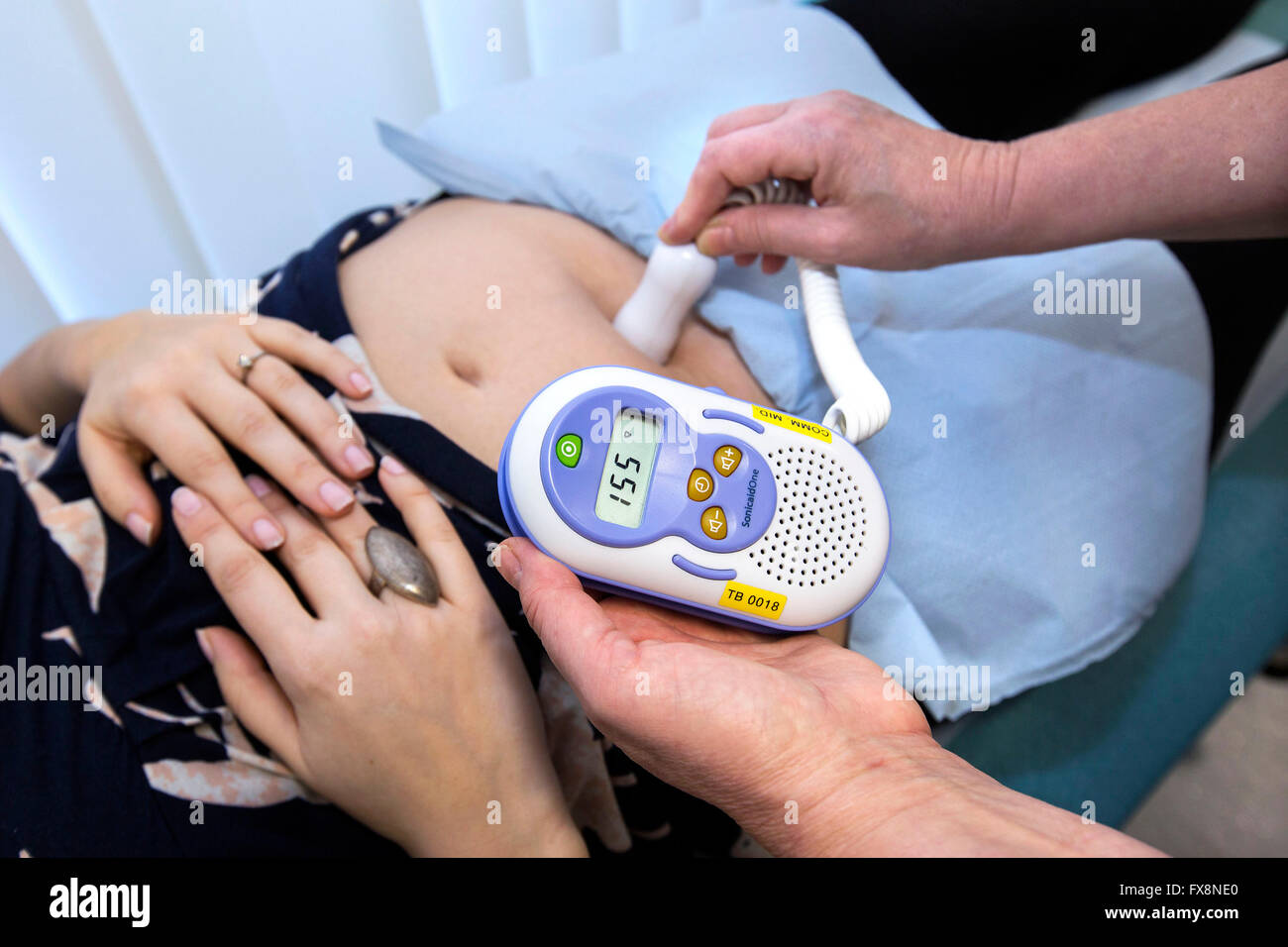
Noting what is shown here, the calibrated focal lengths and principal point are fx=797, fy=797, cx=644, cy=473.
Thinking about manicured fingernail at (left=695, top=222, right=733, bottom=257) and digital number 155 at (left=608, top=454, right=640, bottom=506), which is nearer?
digital number 155 at (left=608, top=454, right=640, bottom=506)

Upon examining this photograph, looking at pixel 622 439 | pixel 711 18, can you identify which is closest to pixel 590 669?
pixel 622 439

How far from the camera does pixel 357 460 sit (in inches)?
26.0

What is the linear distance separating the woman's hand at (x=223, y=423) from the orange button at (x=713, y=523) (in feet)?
0.99

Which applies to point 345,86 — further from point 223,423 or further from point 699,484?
point 699,484

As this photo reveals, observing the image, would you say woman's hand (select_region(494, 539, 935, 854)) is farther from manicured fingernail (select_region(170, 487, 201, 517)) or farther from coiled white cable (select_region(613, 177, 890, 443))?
manicured fingernail (select_region(170, 487, 201, 517))

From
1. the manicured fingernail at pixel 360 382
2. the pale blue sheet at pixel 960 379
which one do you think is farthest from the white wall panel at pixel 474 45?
the manicured fingernail at pixel 360 382

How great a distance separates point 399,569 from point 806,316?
1.34ft

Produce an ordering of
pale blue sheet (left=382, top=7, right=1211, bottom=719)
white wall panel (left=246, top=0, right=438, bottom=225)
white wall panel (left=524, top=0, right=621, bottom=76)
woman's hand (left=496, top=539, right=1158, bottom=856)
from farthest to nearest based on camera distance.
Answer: white wall panel (left=524, top=0, right=621, bottom=76)
white wall panel (left=246, top=0, right=438, bottom=225)
pale blue sheet (left=382, top=7, right=1211, bottom=719)
woman's hand (left=496, top=539, right=1158, bottom=856)

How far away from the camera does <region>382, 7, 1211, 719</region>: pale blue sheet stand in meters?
0.74

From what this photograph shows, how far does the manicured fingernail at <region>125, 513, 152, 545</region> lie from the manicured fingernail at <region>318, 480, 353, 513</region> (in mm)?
153

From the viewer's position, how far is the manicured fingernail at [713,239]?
2.32ft

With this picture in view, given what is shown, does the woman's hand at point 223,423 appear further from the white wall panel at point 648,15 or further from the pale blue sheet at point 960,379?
the white wall panel at point 648,15

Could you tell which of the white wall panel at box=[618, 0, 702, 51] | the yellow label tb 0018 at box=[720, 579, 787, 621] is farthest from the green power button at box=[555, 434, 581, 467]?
the white wall panel at box=[618, 0, 702, 51]
